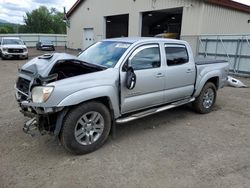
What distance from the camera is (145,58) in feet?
14.9

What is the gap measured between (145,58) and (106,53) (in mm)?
785

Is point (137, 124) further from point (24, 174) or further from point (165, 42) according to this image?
point (24, 174)

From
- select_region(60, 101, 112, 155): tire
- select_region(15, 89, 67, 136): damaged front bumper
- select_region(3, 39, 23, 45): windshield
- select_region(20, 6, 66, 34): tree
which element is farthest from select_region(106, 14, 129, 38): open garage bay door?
select_region(20, 6, 66, 34): tree

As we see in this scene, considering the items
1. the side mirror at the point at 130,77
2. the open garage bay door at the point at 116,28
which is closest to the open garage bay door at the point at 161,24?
the open garage bay door at the point at 116,28

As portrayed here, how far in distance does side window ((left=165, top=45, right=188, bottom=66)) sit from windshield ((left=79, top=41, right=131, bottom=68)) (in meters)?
1.03

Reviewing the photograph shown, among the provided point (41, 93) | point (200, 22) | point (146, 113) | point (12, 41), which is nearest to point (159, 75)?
point (146, 113)

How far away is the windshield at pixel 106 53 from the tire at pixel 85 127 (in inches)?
35.6

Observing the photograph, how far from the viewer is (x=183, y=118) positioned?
225 inches

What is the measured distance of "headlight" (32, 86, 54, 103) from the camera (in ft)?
11.0

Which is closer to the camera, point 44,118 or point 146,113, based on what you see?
Result: point 44,118

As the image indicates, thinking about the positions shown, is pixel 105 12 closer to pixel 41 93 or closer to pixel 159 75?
pixel 159 75

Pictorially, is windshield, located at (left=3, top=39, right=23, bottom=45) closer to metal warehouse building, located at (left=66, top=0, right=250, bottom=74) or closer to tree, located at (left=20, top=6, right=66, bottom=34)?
metal warehouse building, located at (left=66, top=0, right=250, bottom=74)

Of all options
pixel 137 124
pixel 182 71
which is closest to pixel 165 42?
pixel 182 71

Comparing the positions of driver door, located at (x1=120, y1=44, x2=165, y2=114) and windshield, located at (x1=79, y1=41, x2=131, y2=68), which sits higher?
windshield, located at (x1=79, y1=41, x2=131, y2=68)
